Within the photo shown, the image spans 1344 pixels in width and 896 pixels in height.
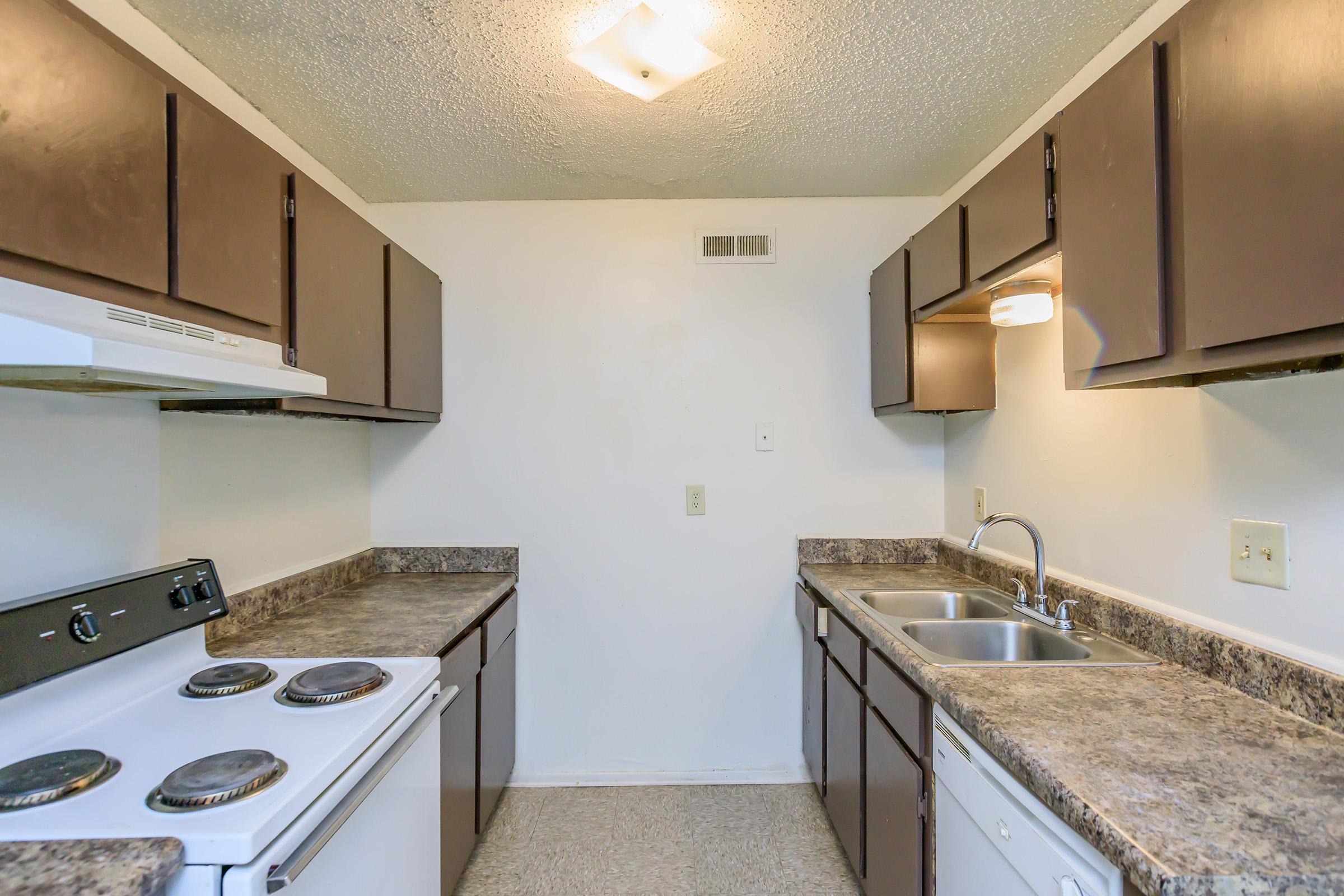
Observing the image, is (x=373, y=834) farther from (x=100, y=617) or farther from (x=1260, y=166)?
(x=1260, y=166)

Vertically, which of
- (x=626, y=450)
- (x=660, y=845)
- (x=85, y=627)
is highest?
(x=626, y=450)

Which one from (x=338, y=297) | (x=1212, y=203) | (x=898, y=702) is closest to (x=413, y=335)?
(x=338, y=297)

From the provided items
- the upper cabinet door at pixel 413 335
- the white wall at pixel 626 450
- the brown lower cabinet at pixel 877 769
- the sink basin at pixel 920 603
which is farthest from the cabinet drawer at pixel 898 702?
the upper cabinet door at pixel 413 335

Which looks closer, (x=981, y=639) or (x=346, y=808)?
(x=346, y=808)

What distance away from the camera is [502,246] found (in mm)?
2412

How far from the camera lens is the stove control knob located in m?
1.06

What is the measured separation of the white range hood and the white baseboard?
72.9 inches

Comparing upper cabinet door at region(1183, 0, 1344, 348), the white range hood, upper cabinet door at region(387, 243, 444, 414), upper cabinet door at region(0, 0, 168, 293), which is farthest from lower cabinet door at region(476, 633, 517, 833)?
upper cabinet door at region(1183, 0, 1344, 348)

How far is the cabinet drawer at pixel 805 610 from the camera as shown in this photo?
6.96 ft

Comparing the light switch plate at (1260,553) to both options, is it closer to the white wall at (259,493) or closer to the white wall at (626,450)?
the white wall at (626,450)

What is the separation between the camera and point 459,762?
170 centimetres

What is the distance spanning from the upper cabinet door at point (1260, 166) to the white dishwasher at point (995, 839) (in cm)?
77

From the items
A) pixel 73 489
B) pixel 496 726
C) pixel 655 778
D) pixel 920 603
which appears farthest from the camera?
pixel 655 778

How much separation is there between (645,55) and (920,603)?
5.91ft
